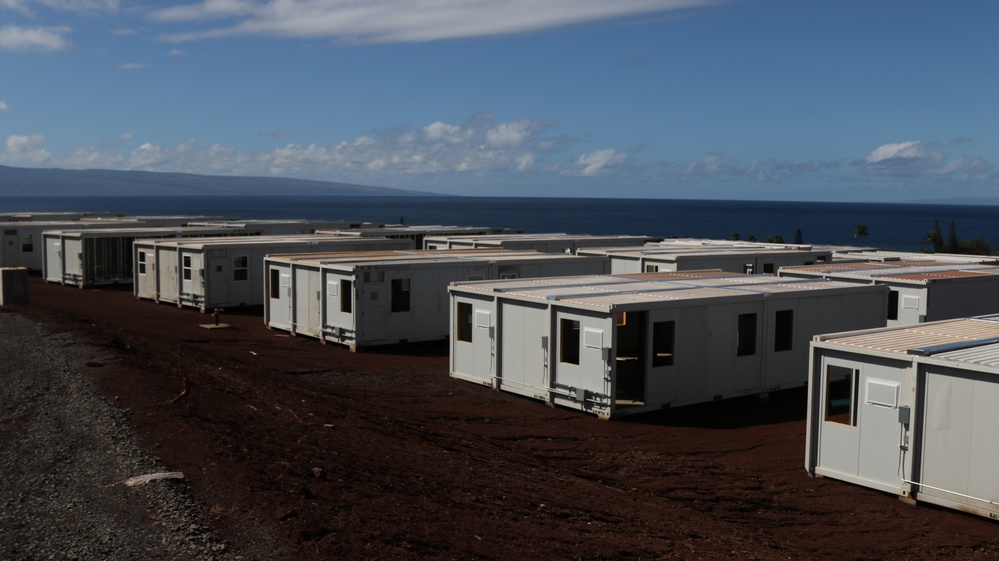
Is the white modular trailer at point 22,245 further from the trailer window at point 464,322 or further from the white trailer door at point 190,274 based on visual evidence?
the trailer window at point 464,322

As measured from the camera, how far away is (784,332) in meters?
18.9

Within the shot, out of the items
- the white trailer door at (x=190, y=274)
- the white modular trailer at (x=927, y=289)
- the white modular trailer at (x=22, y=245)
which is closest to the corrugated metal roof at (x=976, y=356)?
the white modular trailer at (x=927, y=289)

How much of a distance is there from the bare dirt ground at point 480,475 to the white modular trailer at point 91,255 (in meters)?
20.2

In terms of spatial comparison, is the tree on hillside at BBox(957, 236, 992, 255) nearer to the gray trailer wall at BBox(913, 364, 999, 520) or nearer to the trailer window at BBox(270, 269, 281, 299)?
the trailer window at BBox(270, 269, 281, 299)

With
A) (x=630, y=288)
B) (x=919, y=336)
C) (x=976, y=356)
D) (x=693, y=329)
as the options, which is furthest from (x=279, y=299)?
(x=976, y=356)

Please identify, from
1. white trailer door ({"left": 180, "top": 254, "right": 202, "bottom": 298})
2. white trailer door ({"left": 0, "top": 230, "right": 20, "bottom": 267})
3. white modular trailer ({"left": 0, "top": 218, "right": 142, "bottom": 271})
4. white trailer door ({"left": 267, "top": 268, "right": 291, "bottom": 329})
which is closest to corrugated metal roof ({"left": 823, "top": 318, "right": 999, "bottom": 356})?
white trailer door ({"left": 267, "top": 268, "right": 291, "bottom": 329})

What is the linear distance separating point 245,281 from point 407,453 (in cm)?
2136

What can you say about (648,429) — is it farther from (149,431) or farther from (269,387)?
(149,431)

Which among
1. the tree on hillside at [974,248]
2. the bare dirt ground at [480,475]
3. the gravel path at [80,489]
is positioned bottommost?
the bare dirt ground at [480,475]

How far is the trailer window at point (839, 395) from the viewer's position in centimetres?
1321

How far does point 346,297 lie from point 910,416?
1541cm

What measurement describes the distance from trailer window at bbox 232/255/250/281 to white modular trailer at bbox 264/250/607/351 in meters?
5.39

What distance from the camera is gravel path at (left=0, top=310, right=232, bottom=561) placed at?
8180mm

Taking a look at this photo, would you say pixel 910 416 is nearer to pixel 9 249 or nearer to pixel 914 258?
pixel 914 258
